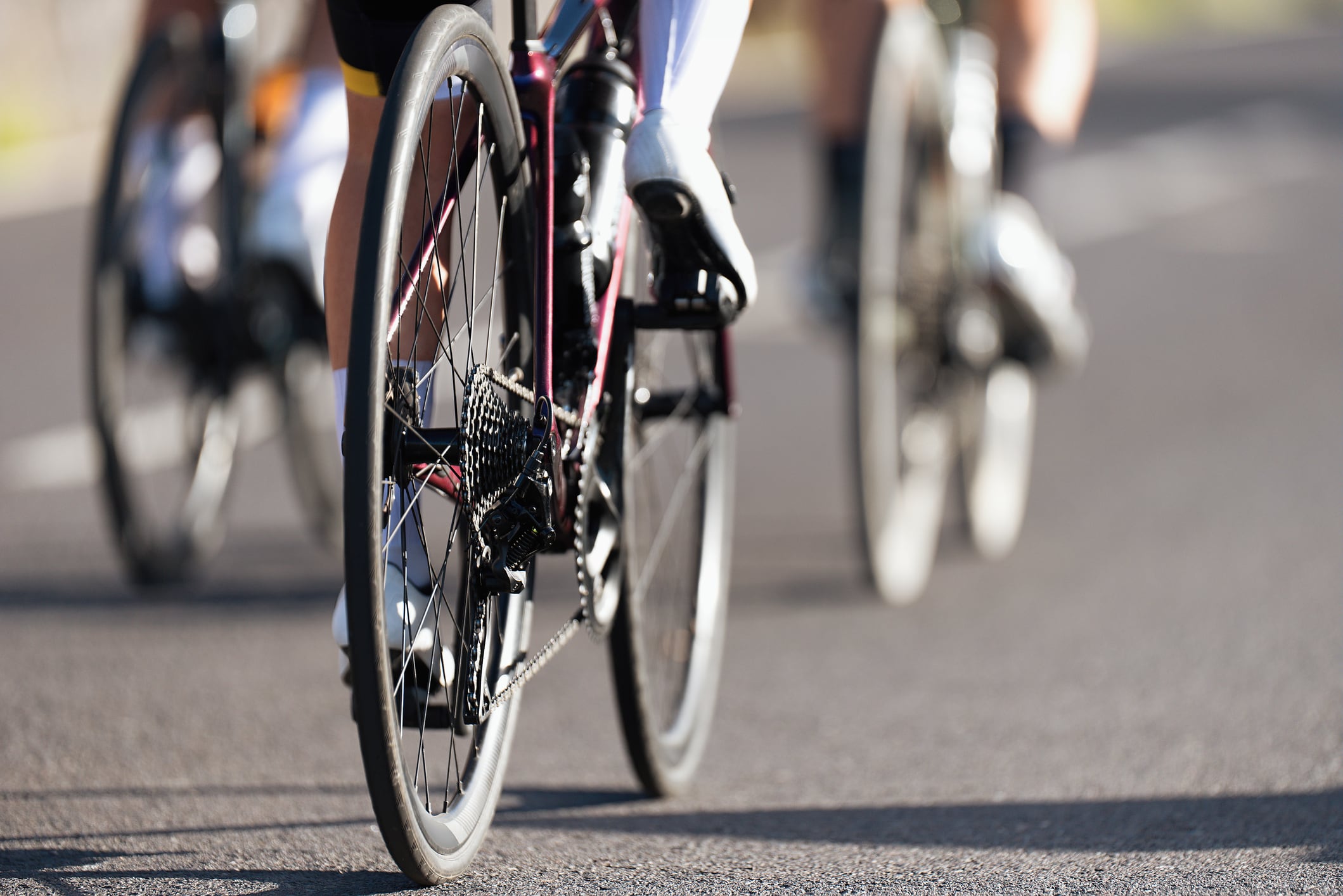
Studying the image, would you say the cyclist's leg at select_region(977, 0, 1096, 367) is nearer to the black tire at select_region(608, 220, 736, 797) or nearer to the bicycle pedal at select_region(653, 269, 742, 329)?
the black tire at select_region(608, 220, 736, 797)

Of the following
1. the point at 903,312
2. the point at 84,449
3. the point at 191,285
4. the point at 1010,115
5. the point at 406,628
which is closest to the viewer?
the point at 406,628

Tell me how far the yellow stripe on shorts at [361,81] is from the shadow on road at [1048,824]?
48.7 inches

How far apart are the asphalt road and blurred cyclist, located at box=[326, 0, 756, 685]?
0.55 m

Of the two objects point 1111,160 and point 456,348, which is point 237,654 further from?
point 1111,160

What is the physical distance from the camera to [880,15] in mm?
4230

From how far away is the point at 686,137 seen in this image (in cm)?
256

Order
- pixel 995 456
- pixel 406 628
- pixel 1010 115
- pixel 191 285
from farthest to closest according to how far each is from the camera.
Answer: pixel 995 456
pixel 1010 115
pixel 191 285
pixel 406 628

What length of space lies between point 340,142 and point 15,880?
2.07 m

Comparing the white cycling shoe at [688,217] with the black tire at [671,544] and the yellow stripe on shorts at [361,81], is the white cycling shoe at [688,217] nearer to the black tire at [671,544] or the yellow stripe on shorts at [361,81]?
the black tire at [671,544]

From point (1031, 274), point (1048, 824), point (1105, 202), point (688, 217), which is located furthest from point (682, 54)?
point (1105, 202)

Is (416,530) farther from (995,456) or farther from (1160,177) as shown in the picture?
(1160,177)

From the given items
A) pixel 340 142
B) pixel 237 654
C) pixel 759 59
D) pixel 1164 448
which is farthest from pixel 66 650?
pixel 759 59

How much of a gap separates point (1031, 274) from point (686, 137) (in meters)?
2.26

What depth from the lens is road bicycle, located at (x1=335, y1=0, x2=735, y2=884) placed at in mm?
2055
